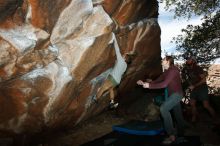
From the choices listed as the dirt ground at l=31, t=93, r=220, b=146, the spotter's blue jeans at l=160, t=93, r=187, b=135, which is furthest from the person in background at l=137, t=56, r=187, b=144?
the dirt ground at l=31, t=93, r=220, b=146

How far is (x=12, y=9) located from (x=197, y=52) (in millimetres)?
8954

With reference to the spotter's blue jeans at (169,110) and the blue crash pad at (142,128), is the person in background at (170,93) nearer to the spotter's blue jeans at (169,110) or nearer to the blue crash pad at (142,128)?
the spotter's blue jeans at (169,110)

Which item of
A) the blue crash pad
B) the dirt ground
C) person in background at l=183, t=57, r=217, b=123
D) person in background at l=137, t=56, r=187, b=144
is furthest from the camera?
person in background at l=183, t=57, r=217, b=123

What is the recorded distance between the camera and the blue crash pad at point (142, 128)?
9.10 meters

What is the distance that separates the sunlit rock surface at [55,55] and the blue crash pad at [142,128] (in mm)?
1565

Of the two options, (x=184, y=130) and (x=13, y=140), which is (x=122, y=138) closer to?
(x=184, y=130)

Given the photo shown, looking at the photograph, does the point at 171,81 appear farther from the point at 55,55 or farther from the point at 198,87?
the point at 55,55

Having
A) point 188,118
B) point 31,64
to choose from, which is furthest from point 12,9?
point 188,118

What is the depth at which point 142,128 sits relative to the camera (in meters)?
9.52

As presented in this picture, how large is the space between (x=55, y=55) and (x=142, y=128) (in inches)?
139

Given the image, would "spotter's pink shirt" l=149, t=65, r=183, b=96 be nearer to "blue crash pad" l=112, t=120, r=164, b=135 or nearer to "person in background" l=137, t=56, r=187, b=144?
"person in background" l=137, t=56, r=187, b=144

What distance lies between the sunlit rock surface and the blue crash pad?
156cm

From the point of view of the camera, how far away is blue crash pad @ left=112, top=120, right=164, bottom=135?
29.9ft

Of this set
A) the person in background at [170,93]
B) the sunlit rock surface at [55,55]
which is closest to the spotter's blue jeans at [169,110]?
the person in background at [170,93]
